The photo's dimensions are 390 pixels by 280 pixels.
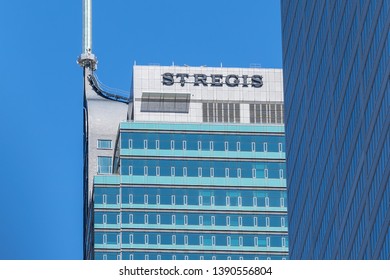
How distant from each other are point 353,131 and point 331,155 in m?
9.08

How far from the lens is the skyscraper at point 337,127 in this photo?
97750 mm

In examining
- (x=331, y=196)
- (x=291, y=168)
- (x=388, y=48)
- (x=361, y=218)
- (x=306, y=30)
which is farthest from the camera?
(x=291, y=168)

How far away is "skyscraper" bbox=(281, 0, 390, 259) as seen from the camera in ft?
321

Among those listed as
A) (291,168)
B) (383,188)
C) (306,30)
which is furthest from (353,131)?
(291,168)

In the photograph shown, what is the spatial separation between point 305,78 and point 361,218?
29.9 metres

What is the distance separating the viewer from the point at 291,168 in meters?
141

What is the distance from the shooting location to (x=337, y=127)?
113750 millimetres

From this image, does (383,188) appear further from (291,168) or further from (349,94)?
(291,168)
